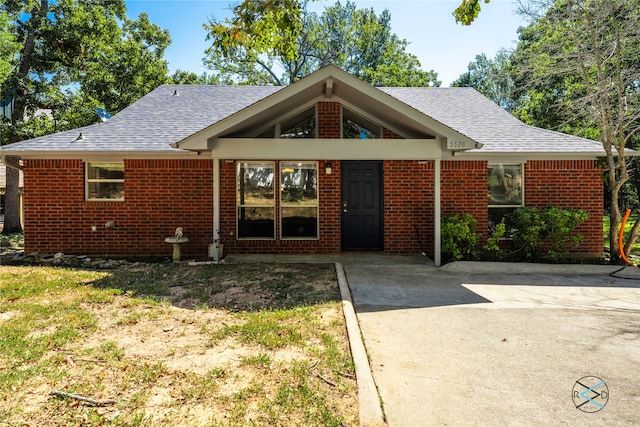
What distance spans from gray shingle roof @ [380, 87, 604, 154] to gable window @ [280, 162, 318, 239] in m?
4.03

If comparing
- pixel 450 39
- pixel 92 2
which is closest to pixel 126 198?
pixel 450 39

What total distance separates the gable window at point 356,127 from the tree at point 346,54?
17890 mm

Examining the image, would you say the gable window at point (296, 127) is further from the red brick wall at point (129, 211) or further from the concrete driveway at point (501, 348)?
the concrete driveway at point (501, 348)

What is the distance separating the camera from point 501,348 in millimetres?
3791

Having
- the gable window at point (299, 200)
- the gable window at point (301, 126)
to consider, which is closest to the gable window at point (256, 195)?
the gable window at point (299, 200)

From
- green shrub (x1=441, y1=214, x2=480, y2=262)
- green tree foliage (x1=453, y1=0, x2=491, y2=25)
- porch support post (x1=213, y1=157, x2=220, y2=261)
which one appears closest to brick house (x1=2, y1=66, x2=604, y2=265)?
green shrub (x1=441, y1=214, x2=480, y2=262)

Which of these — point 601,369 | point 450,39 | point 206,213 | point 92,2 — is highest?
point 92,2

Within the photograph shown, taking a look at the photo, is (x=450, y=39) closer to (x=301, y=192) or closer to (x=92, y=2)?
(x=301, y=192)

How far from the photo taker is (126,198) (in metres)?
8.73

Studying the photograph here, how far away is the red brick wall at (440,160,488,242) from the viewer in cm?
895

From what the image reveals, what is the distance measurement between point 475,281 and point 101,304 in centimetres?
625

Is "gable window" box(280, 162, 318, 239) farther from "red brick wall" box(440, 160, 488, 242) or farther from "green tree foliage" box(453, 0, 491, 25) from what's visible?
"green tree foliage" box(453, 0, 491, 25)

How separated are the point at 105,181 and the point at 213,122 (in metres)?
3.22

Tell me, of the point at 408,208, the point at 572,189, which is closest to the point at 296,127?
the point at 408,208
